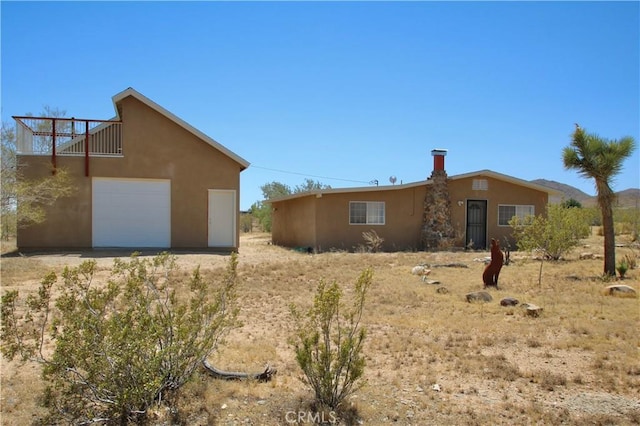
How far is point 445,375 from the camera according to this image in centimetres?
547

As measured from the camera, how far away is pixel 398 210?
21938 millimetres

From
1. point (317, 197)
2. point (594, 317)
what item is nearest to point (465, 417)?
point (594, 317)

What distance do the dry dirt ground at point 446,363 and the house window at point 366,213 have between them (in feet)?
33.5

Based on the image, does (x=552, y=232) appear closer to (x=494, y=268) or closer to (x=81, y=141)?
(x=494, y=268)

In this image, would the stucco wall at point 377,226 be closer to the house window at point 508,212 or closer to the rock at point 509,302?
the house window at point 508,212

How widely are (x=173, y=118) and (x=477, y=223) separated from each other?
1356 centimetres

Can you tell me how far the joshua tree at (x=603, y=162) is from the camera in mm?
12500

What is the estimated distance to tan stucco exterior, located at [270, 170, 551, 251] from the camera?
68.5 feet

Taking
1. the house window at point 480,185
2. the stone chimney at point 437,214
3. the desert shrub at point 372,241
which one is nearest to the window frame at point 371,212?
the desert shrub at point 372,241

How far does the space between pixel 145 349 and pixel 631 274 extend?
12.5 m

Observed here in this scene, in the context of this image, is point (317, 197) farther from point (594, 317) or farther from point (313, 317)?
point (313, 317)

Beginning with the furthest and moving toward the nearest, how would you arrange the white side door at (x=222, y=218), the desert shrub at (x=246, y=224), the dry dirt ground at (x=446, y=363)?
the desert shrub at (x=246, y=224) → the white side door at (x=222, y=218) → the dry dirt ground at (x=446, y=363)

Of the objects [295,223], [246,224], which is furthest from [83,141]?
[246,224]

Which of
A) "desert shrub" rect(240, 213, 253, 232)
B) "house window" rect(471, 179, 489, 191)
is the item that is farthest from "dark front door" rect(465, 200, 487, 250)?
"desert shrub" rect(240, 213, 253, 232)
